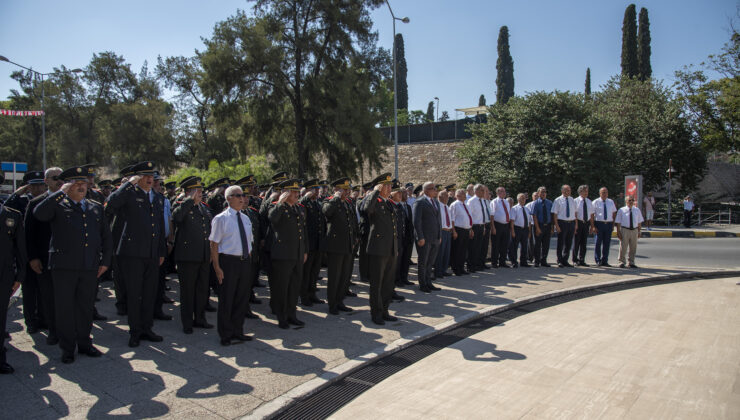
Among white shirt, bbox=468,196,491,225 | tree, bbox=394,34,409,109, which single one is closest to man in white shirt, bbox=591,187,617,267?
white shirt, bbox=468,196,491,225

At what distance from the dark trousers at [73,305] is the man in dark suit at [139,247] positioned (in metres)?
0.45

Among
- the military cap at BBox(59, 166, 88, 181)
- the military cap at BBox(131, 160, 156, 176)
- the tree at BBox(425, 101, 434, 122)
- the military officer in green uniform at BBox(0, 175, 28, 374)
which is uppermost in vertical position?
the tree at BBox(425, 101, 434, 122)

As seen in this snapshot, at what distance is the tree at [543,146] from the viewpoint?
2298 cm

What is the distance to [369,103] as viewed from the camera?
2422 cm

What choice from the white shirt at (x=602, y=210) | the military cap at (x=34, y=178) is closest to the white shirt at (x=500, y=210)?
the white shirt at (x=602, y=210)

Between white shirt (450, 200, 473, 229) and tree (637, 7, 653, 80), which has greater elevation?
tree (637, 7, 653, 80)

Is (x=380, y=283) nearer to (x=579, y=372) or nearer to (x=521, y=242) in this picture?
(x=579, y=372)

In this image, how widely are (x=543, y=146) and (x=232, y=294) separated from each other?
70.3 feet

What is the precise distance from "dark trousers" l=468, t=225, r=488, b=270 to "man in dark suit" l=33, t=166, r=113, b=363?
310 inches

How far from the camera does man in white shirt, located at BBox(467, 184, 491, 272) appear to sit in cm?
1102

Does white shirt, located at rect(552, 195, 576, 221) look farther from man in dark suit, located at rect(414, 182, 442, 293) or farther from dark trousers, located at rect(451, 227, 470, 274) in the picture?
man in dark suit, located at rect(414, 182, 442, 293)

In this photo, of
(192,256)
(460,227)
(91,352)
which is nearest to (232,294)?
(192,256)

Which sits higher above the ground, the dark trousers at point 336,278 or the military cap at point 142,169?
the military cap at point 142,169

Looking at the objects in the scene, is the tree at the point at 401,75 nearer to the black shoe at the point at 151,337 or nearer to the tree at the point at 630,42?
the tree at the point at 630,42
